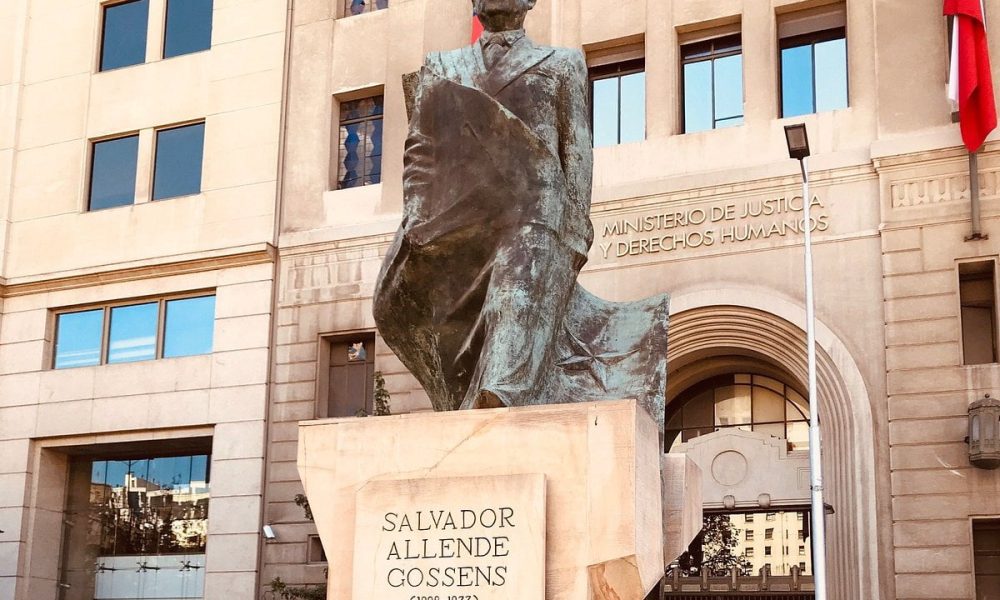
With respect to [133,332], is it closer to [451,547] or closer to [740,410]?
[740,410]

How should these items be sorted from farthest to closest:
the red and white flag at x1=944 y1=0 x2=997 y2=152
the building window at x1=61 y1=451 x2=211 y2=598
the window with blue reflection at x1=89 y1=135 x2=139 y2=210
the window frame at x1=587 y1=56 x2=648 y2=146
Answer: the window with blue reflection at x1=89 y1=135 x2=139 y2=210 < the building window at x1=61 y1=451 x2=211 y2=598 < the window frame at x1=587 y1=56 x2=648 y2=146 < the red and white flag at x1=944 y1=0 x2=997 y2=152

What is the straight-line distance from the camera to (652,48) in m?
23.9

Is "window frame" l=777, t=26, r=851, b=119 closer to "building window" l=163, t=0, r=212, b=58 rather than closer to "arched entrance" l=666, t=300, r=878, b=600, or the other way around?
"arched entrance" l=666, t=300, r=878, b=600

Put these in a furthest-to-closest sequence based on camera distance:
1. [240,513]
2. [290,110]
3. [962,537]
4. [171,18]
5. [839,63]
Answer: [171,18], [290,110], [240,513], [839,63], [962,537]

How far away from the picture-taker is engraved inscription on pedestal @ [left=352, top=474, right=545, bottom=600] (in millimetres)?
5609

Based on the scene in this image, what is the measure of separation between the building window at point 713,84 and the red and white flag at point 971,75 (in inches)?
156

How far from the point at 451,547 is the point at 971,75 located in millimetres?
16530

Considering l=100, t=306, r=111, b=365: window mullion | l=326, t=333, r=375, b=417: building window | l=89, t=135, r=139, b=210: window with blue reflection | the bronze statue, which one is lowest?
the bronze statue

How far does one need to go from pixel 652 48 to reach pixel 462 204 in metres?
17.9

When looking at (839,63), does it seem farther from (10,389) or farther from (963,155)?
(10,389)

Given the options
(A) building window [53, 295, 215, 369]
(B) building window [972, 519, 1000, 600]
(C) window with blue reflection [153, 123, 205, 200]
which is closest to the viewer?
(B) building window [972, 519, 1000, 600]

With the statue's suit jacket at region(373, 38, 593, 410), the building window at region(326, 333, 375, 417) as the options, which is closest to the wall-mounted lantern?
the building window at region(326, 333, 375, 417)

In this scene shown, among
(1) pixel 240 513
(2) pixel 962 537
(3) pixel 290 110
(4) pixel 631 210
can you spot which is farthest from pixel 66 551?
(2) pixel 962 537

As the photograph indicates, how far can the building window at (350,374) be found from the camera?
26016 millimetres
